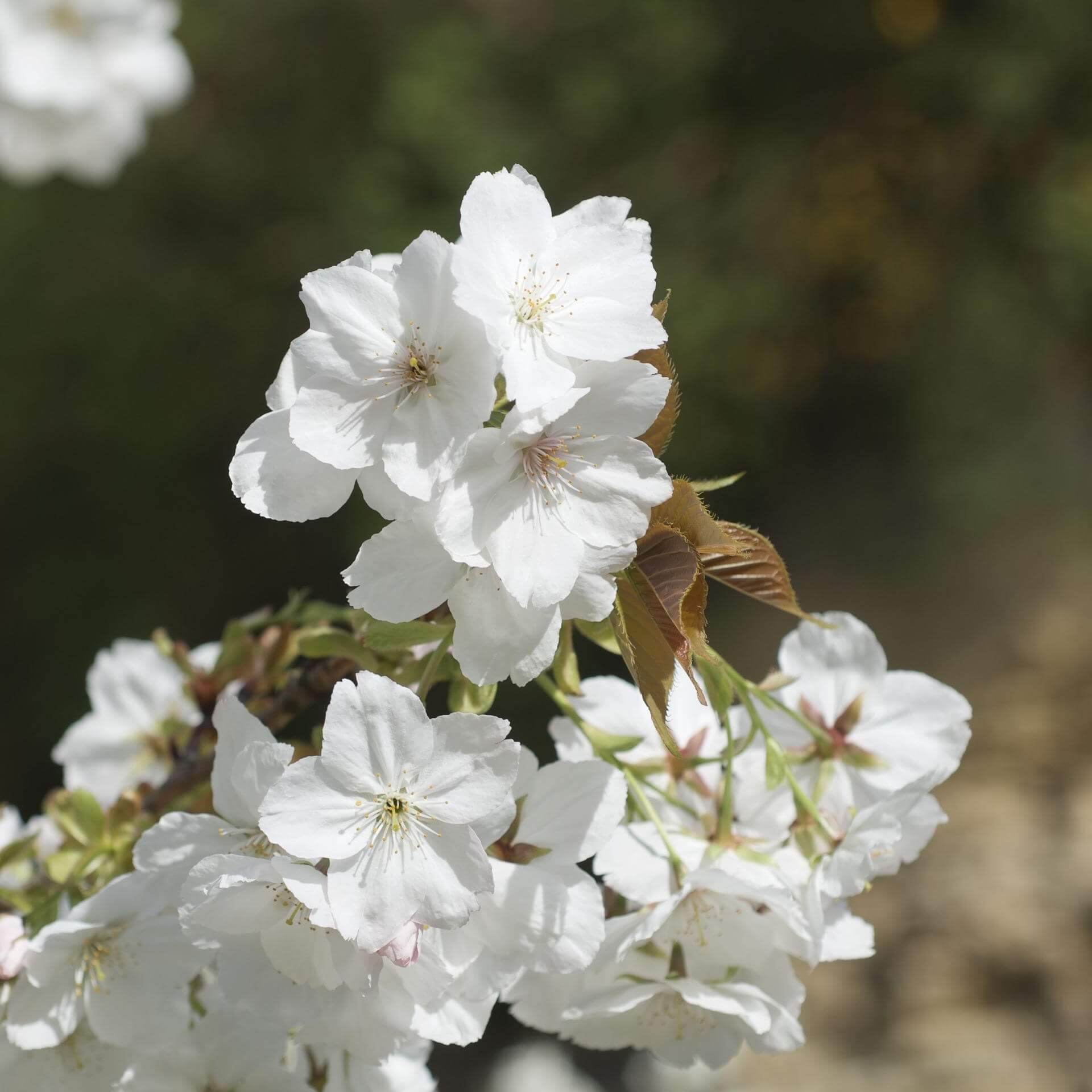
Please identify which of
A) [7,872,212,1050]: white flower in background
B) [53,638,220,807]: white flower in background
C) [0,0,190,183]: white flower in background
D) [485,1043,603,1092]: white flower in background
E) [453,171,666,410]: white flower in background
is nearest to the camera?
[453,171,666,410]: white flower in background

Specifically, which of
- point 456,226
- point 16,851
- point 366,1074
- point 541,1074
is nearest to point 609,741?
point 366,1074

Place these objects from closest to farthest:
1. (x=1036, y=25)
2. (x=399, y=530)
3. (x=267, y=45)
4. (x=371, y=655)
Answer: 1. (x=399, y=530)
2. (x=371, y=655)
3. (x=1036, y=25)
4. (x=267, y=45)

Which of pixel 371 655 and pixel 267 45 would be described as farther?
pixel 267 45

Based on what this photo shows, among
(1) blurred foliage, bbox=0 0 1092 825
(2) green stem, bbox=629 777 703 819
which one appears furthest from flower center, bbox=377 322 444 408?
(1) blurred foliage, bbox=0 0 1092 825

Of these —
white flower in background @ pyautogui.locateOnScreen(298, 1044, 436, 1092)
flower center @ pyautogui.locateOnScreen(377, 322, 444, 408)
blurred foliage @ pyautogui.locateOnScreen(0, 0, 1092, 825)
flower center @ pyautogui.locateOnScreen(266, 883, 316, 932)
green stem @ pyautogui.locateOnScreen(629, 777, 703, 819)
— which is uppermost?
blurred foliage @ pyautogui.locateOnScreen(0, 0, 1092, 825)

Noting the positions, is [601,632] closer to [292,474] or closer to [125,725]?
[292,474]

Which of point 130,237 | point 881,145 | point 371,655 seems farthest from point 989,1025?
point 130,237

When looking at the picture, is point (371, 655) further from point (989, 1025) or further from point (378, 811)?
point (989, 1025)

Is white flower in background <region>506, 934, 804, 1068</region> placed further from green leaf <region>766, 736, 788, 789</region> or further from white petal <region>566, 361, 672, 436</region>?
white petal <region>566, 361, 672, 436</region>
